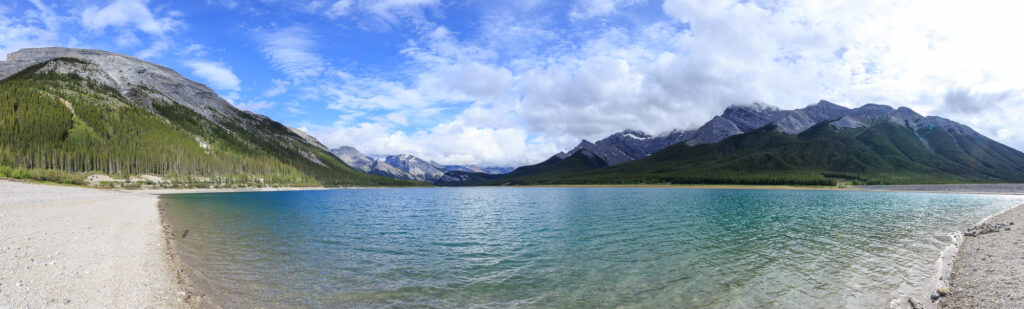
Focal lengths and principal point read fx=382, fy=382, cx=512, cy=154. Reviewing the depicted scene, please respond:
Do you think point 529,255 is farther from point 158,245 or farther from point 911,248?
point 911,248

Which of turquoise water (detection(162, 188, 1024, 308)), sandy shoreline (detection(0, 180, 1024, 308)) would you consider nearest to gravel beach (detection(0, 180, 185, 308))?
sandy shoreline (detection(0, 180, 1024, 308))

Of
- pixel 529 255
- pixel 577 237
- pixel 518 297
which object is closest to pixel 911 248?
pixel 577 237

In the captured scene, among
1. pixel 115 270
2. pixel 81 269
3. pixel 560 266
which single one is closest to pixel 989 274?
pixel 560 266

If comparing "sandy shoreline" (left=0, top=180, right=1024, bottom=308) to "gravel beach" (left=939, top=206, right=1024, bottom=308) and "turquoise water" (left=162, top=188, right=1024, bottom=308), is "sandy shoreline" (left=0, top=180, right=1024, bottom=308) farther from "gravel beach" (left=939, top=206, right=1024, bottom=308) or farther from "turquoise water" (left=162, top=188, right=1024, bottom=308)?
"turquoise water" (left=162, top=188, right=1024, bottom=308)

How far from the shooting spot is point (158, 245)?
25.8 meters

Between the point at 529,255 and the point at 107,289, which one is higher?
the point at 107,289

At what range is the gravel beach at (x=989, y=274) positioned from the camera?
15250 mm

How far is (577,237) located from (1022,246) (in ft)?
94.7

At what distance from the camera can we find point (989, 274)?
18906mm

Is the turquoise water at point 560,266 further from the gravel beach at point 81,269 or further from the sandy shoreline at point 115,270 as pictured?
the gravel beach at point 81,269

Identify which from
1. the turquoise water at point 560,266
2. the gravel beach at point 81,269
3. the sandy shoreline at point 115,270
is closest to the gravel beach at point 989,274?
the sandy shoreline at point 115,270

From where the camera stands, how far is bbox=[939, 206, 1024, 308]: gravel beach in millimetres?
15250

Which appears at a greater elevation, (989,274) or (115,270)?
(115,270)

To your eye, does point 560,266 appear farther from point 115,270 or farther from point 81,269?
point 81,269
